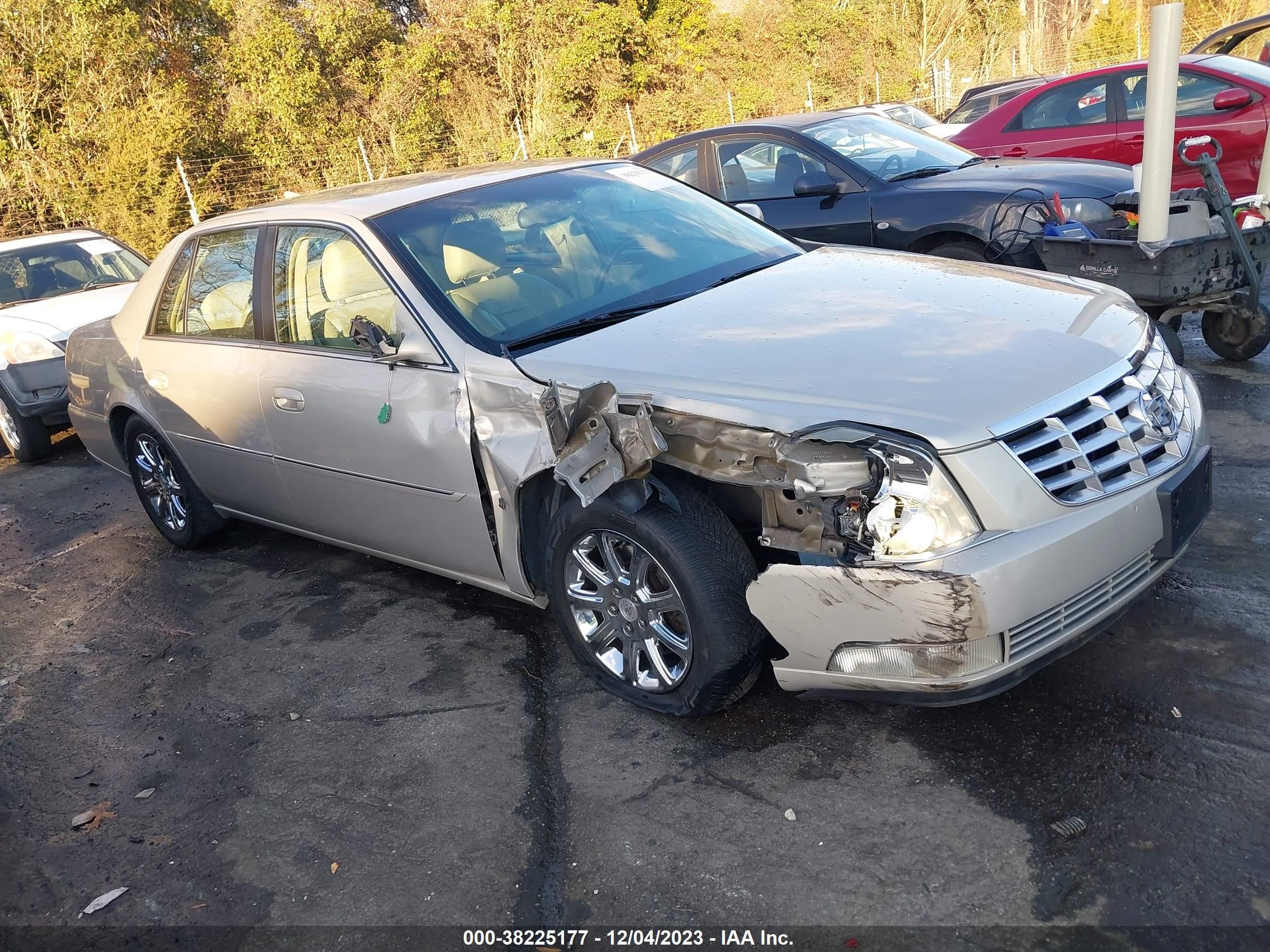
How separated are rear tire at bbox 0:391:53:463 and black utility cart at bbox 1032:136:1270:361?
715 centimetres

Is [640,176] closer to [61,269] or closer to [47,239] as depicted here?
[61,269]

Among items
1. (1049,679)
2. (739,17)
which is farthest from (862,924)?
(739,17)

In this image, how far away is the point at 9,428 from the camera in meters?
8.47

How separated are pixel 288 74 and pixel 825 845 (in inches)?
969

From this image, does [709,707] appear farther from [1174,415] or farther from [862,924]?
[1174,415]

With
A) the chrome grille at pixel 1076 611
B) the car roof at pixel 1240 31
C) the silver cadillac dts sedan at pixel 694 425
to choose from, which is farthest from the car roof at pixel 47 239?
the car roof at pixel 1240 31

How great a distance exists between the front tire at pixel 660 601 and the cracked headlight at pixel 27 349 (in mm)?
6451

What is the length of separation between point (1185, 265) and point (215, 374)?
4.45m

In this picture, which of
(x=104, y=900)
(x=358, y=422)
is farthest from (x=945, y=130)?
(x=104, y=900)

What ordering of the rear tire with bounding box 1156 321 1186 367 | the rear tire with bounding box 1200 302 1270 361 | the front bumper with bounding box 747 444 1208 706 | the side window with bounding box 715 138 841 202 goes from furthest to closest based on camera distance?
the side window with bounding box 715 138 841 202 → the rear tire with bounding box 1200 302 1270 361 → the rear tire with bounding box 1156 321 1186 367 → the front bumper with bounding box 747 444 1208 706

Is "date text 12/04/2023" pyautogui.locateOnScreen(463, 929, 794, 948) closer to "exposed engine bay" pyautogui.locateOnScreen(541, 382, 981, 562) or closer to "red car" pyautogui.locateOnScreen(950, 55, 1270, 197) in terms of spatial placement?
"exposed engine bay" pyautogui.locateOnScreen(541, 382, 981, 562)

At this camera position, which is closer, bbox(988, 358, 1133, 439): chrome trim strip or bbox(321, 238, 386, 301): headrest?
bbox(988, 358, 1133, 439): chrome trim strip

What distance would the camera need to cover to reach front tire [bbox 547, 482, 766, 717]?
123 inches

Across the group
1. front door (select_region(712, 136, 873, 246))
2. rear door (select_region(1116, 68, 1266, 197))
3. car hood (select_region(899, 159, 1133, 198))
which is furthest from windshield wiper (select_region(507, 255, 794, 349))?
rear door (select_region(1116, 68, 1266, 197))
